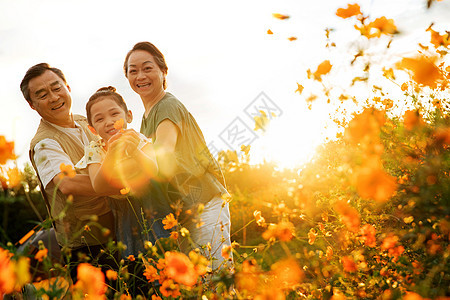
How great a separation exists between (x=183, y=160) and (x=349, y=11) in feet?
3.95

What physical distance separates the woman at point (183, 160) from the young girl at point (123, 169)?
9 centimetres

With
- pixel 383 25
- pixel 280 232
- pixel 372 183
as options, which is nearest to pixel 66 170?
pixel 280 232

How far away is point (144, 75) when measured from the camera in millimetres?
2375

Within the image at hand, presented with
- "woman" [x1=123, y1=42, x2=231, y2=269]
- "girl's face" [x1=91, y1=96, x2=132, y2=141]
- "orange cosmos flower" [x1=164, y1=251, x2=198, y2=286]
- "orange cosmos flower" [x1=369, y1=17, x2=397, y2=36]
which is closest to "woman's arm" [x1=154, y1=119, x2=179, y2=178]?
"woman" [x1=123, y1=42, x2=231, y2=269]

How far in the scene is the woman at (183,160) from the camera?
2.09 m

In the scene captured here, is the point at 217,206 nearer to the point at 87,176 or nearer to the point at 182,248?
the point at 182,248

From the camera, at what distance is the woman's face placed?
2383mm

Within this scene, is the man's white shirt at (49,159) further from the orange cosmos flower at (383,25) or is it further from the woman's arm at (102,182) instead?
the orange cosmos flower at (383,25)

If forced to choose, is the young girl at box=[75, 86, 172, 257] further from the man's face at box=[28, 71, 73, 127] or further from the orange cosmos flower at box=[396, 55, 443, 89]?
the orange cosmos flower at box=[396, 55, 443, 89]

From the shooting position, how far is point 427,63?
1.24 metres

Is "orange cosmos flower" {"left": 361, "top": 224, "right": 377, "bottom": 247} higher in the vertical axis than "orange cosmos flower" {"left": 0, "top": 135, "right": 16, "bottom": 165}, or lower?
lower

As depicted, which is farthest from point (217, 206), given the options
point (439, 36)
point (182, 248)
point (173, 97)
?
point (439, 36)

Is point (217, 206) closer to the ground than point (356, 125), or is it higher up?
closer to the ground

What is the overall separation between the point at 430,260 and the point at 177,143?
142 centimetres
